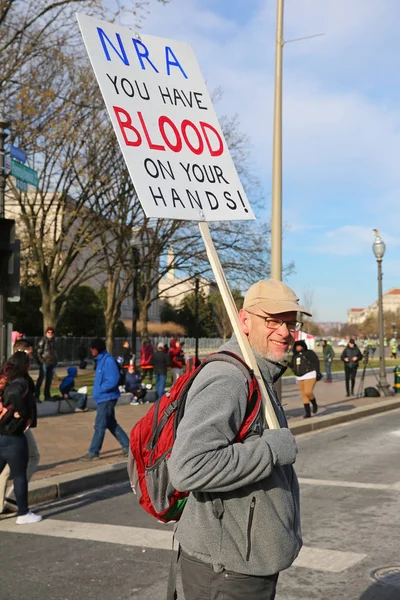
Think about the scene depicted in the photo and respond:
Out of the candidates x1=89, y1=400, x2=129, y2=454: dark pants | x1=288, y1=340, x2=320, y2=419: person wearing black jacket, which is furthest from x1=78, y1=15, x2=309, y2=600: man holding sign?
x1=288, y1=340, x2=320, y2=419: person wearing black jacket

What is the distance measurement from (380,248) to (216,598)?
1923 cm

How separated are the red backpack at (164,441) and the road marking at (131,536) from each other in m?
3.20

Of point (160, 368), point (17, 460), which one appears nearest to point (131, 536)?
point (17, 460)

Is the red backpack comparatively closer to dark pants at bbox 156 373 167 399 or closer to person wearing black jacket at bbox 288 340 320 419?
person wearing black jacket at bbox 288 340 320 419

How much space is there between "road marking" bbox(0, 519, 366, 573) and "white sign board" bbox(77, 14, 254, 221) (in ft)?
10.7

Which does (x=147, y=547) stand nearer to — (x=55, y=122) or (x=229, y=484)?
(x=229, y=484)

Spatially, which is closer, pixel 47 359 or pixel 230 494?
pixel 230 494

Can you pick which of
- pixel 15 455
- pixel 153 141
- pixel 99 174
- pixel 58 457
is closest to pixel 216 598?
pixel 153 141

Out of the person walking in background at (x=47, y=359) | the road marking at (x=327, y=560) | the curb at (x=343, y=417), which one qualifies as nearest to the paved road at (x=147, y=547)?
the road marking at (x=327, y=560)

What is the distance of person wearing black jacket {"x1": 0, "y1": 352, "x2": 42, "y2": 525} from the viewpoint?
7059 millimetres

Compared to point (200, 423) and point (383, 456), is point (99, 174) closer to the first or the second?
point (383, 456)

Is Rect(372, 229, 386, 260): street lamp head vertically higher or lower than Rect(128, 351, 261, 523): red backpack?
higher

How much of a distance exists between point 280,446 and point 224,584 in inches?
20.0

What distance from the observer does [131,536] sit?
6.62 meters
